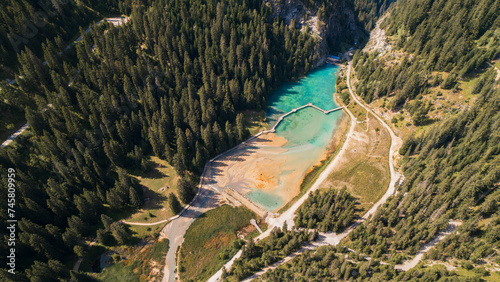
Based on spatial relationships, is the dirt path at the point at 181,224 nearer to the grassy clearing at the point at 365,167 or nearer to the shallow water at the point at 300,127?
the shallow water at the point at 300,127

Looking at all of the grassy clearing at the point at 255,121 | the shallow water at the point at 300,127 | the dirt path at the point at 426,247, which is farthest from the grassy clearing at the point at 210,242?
the dirt path at the point at 426,247

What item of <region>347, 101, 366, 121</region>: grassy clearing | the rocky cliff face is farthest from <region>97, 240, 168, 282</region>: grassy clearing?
the rocky cliff face

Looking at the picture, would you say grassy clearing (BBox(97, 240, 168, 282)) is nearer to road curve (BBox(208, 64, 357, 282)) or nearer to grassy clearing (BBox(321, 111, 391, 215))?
road curve (BBox(208, 64, 357, 282))

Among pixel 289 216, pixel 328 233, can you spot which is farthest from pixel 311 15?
pixel 328 233

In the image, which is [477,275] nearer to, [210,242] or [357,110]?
[210,242]

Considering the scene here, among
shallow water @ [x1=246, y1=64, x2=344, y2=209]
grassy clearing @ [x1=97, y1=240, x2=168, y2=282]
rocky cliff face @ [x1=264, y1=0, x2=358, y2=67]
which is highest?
rocky cliff face @ [x1=264, y1=0, x2=358, y2=67]
